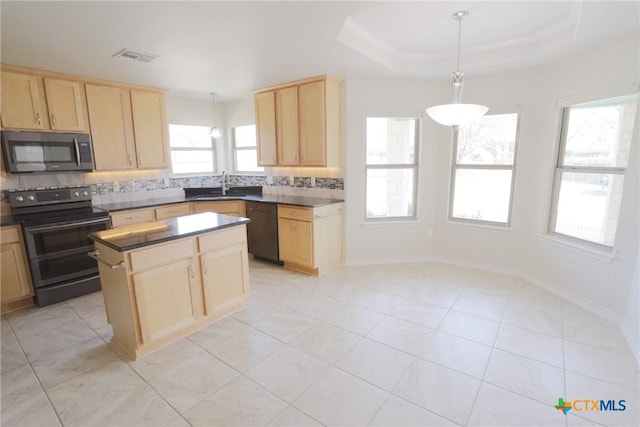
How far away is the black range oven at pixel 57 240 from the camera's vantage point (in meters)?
3.06

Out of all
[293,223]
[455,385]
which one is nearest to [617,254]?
[455,385]

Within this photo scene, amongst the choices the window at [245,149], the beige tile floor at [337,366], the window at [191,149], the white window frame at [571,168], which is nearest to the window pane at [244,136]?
the window at [245,149]

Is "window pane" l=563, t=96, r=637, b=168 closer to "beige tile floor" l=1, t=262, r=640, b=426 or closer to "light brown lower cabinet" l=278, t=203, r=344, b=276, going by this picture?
"beige tile floor" l=1, t=262, r=640, b=426

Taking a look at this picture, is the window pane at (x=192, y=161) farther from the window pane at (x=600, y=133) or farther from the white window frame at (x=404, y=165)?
the window pane at (x=600, y=133)

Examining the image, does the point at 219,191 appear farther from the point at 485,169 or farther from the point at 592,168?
the point at 592,168

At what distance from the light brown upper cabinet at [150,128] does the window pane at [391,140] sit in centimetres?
289

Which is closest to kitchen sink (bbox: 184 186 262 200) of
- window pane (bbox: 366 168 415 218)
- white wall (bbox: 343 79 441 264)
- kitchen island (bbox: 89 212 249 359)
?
white wall (bbox: 343 79 441 264)

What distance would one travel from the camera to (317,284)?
3645mm

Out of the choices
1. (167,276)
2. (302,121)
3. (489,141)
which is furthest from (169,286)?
(489,141)

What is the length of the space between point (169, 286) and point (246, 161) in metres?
3.42

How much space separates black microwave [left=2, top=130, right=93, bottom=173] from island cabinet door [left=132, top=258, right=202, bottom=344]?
2.20 meters

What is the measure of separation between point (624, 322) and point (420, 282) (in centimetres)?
174

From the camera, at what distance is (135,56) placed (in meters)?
2.95

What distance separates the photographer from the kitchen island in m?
2.23
